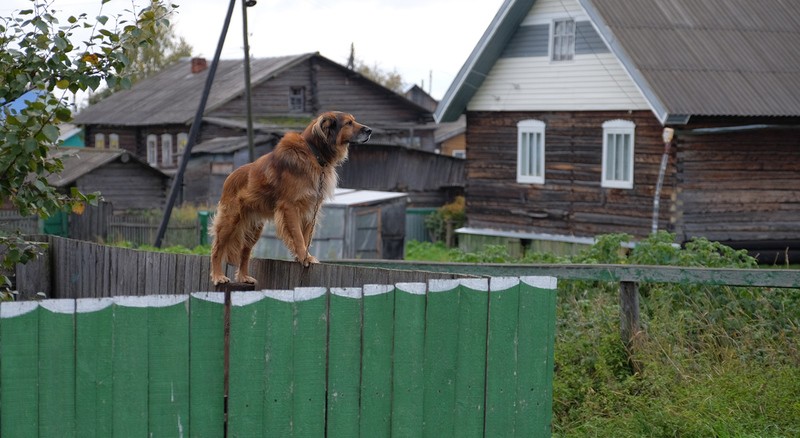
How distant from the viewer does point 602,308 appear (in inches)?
363

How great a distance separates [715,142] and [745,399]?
14.8 meters

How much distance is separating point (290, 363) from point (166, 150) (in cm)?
4003

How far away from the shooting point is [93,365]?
4.02 meters

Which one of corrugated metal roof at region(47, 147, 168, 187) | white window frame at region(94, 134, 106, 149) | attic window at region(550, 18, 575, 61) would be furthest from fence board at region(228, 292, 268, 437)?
white window frame at region(94, 134, 106, 149)

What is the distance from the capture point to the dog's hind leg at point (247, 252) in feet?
22.5

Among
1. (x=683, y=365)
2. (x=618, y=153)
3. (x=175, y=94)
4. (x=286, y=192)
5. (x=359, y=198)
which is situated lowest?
(x=683, y=365)

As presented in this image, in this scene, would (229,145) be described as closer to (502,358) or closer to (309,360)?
(502,358)

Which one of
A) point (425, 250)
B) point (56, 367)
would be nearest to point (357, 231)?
point (425, 250)

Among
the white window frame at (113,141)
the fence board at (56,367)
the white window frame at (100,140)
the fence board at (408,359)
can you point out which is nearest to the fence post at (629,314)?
the fence board at (408,359)

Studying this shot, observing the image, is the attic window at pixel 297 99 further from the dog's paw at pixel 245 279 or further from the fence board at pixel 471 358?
the fence board at pixel 471 358

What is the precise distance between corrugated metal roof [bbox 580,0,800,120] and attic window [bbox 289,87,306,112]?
839 inches

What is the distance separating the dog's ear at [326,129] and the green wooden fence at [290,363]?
196cm

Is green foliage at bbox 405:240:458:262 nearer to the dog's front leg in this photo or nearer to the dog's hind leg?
the dog's hind leg

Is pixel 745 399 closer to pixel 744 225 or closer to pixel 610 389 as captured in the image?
pixel 610 389
